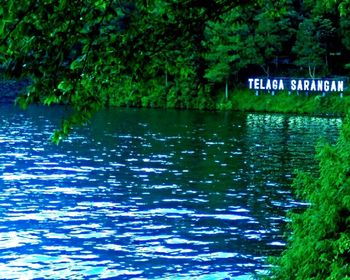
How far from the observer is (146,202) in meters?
33.1

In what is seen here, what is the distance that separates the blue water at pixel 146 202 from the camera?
2267cm

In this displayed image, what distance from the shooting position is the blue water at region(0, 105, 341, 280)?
893 inches

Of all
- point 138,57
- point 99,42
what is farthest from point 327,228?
point 99,42

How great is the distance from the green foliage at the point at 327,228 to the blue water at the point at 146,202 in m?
8.15

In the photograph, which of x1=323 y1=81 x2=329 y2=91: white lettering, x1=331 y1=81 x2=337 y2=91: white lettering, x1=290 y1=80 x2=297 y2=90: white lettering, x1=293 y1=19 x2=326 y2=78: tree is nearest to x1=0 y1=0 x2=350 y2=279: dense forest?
x1=331 y1=81 x2=337 y2=91: white lettering

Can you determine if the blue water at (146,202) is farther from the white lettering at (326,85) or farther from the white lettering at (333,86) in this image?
the white lettering at (326,85)

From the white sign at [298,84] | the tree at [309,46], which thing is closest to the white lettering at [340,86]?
the white sign at [298,84]

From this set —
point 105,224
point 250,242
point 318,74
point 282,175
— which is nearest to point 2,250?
point 105,224

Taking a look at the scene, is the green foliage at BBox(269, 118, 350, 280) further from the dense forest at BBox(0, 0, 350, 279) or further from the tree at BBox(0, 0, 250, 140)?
the tree at BBox(0, 0, 250, 140)

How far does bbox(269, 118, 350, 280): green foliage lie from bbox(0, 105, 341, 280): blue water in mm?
8145

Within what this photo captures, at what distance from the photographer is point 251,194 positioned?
35.8m

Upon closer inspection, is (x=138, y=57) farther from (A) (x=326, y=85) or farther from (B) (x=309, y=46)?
(B) (x=309, y=46)

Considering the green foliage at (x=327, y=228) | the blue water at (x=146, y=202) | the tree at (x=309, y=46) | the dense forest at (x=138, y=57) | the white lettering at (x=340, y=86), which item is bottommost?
the blue water at (x=146, y=202)

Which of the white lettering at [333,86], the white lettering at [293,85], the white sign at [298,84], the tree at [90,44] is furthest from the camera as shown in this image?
the white lettering at [293,85]
